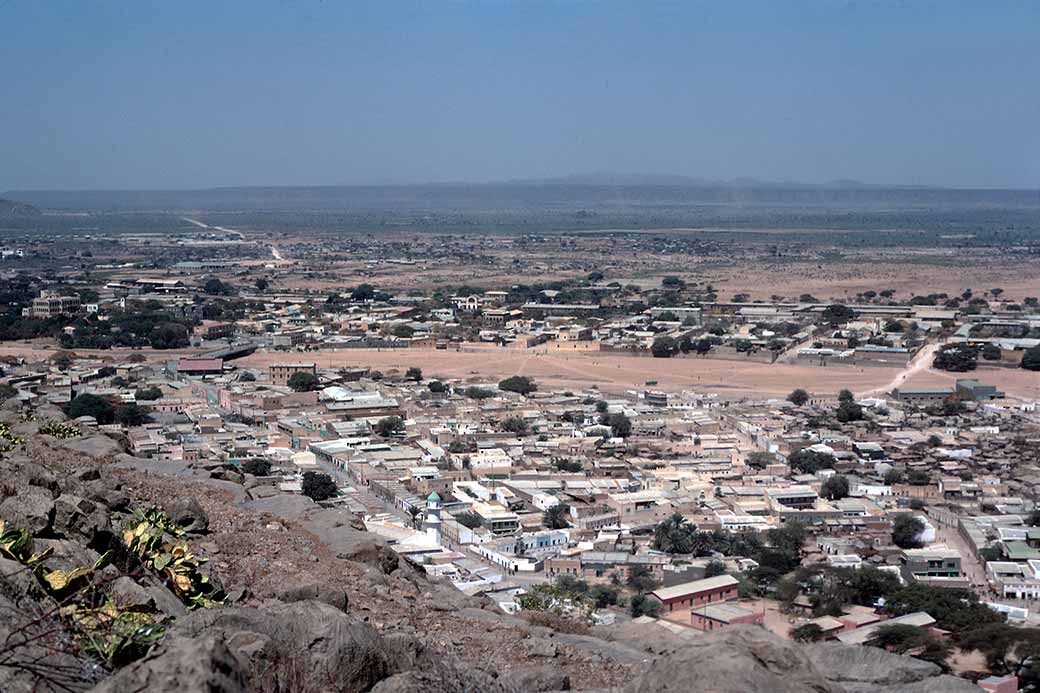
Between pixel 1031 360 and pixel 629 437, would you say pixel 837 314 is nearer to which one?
pixel 1031 360

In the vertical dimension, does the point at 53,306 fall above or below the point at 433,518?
below

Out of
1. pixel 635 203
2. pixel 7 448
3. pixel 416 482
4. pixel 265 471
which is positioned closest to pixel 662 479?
pixel 416 482

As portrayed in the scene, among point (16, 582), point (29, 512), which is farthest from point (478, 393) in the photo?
point (16, 582)

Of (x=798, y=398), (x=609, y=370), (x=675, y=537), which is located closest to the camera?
(x=675, y=537)

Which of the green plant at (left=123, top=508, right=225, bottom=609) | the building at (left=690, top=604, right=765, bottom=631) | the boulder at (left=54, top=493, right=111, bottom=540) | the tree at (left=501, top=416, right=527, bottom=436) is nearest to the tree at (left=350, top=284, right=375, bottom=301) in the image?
the tree at (left=501, top=416, right=527, bottom=436)

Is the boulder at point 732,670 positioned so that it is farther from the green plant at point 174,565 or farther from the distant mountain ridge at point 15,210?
the distant mountain ridge at point 15,210

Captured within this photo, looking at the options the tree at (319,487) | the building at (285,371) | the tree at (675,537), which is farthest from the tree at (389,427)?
the tree at (675,537)

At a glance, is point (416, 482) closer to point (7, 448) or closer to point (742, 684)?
point (7, 448)
